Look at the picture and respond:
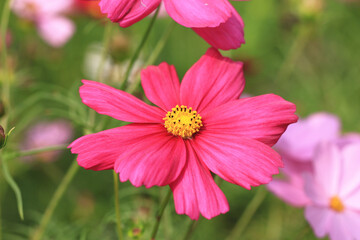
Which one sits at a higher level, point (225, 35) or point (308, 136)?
point (225, 35)

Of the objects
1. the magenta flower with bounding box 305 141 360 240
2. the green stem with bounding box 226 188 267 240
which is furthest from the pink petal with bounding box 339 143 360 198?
the green stem with bounding box 226 188 267 240

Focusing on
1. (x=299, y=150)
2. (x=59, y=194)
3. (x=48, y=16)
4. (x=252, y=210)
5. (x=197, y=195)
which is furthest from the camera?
(x=48, y=16)

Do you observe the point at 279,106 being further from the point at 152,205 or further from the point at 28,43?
the point at 28,43

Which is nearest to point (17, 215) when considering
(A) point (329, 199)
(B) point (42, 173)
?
(B) point (42, 173)

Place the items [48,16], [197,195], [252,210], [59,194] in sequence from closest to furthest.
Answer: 1. [197,195]
2. [59,194]
3. [252,210]
4. [48,16]

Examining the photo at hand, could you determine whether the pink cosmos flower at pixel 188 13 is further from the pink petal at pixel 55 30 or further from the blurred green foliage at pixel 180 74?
the pink petal at pixel 55 30

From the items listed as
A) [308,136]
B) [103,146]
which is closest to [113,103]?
[103,146]

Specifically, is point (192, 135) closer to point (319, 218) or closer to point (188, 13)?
point (188, 13)

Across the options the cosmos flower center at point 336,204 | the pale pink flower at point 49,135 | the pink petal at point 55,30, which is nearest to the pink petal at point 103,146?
the cosmos flower center at point 336,204

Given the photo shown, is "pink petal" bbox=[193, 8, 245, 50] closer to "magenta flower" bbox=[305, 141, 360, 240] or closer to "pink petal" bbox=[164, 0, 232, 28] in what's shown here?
"pink petal" bbox=[164, 0, 232, 28]
